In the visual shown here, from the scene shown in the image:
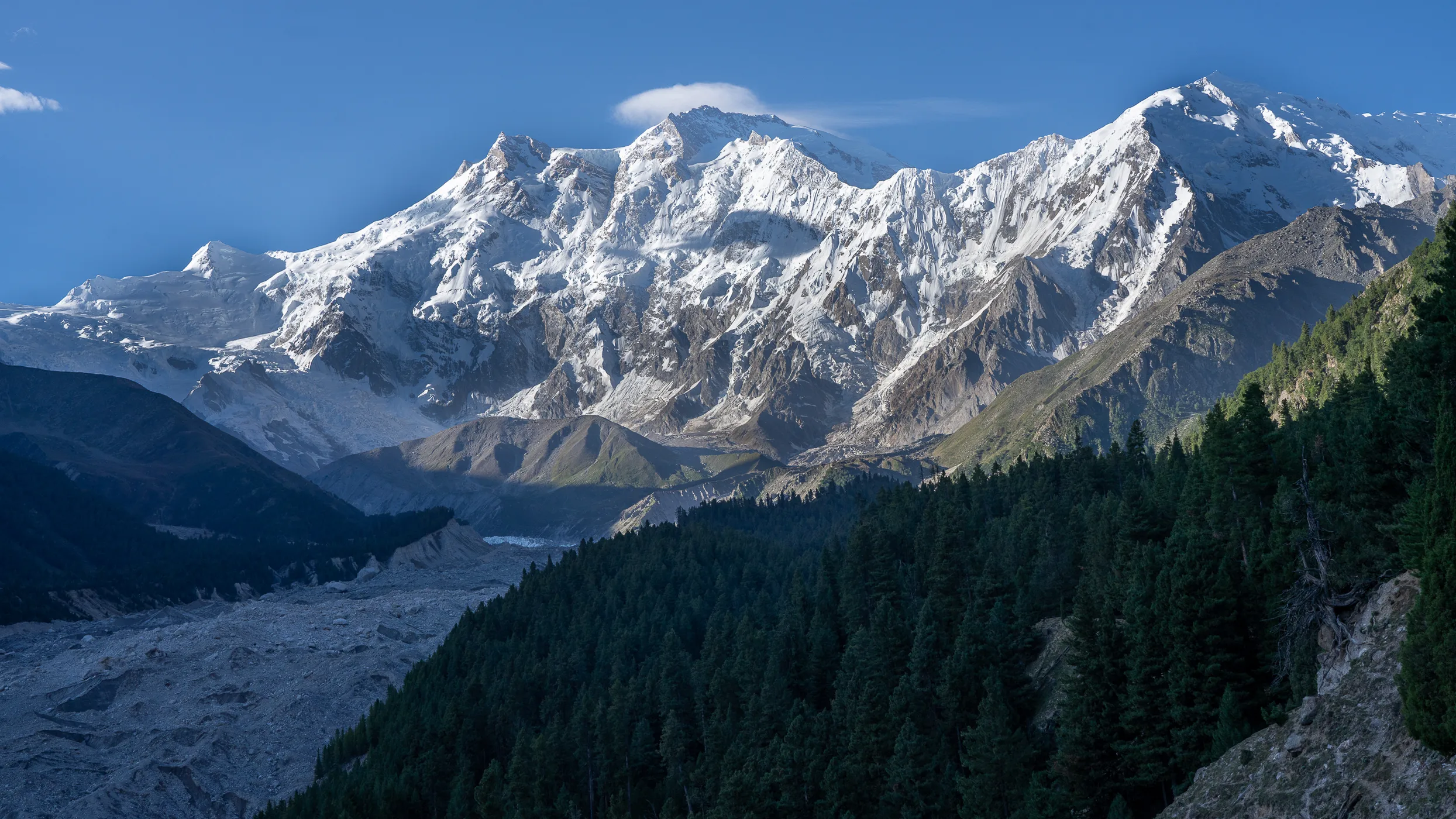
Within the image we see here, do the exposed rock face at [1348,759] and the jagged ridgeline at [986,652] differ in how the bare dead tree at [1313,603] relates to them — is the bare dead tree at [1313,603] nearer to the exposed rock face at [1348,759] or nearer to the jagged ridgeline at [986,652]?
the jagged ridgeline at [986,652]

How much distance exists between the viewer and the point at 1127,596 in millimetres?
73312

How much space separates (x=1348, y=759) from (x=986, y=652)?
39.4 m

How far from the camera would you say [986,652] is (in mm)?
86750

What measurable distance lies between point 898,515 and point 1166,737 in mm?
83307

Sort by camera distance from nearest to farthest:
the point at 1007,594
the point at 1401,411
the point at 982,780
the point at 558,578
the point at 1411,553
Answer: the point at 1411,553 → the point at 1401,411 → the point at 982,780 → the point at 1007,594 → the point at 558,578

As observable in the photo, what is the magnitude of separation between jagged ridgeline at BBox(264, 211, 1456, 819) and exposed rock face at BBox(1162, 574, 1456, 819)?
2.22 meters

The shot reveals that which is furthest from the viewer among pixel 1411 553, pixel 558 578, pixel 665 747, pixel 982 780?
pixel 558 578

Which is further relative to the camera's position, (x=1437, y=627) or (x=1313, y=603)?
(x=1313, y=603)

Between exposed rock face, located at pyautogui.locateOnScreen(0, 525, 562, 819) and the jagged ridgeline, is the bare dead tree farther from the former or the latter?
exposed rock face, located at pyautogui.locateOnScreen(0, 525, 562, 819)

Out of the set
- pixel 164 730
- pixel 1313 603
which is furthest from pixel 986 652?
pixel 164 730

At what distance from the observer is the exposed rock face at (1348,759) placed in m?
44.2

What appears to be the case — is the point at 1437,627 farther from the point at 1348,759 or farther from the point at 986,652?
the point at 986,652

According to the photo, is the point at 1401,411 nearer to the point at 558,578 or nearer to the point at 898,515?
the point at 898,515

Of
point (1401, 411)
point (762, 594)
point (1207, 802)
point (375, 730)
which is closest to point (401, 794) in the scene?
point (375, 730)
